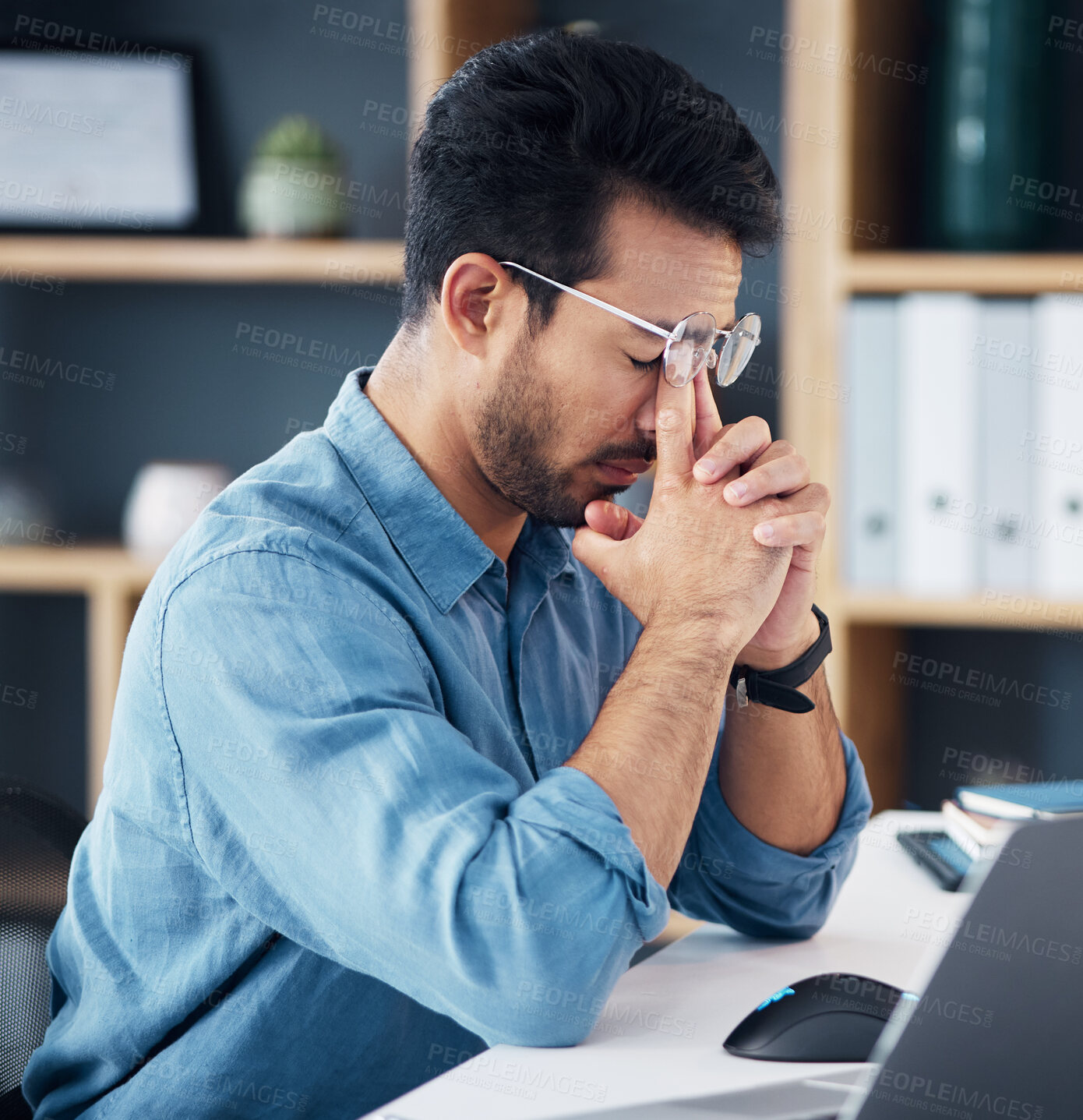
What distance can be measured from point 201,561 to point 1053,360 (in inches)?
51.5

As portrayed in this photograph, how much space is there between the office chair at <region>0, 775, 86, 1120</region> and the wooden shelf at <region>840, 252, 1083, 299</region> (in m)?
1.30

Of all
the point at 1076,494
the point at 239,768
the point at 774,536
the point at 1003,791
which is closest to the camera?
the point at 239,768

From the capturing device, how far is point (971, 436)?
1754 mm

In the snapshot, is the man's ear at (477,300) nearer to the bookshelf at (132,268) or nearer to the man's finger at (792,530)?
the man's finger at (792,530)

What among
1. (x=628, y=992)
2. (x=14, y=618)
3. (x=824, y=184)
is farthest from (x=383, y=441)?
(x=14, y=618)

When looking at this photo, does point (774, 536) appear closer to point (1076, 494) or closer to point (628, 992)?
point (628, 992)

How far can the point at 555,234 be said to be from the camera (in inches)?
41.1

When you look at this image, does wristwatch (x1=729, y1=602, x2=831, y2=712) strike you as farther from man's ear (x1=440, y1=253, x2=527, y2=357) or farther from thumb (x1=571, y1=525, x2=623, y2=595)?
man's ear (x1=440, y1=253, x2=527, y2=357)

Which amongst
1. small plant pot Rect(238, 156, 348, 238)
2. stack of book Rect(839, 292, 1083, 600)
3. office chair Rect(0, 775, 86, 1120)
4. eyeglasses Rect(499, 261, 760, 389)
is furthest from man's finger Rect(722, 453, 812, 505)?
small plant pot Rect(238, 156, 348, 238)

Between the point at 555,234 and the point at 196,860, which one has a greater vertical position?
the point at 555,234

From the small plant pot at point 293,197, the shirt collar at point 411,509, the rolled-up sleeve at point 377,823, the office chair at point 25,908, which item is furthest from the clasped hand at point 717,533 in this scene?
the small plant pot at point 293,197

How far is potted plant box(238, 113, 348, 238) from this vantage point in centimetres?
203

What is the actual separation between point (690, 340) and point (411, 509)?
0.91 feet

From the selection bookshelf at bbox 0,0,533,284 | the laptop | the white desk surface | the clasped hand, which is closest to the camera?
the laptop
